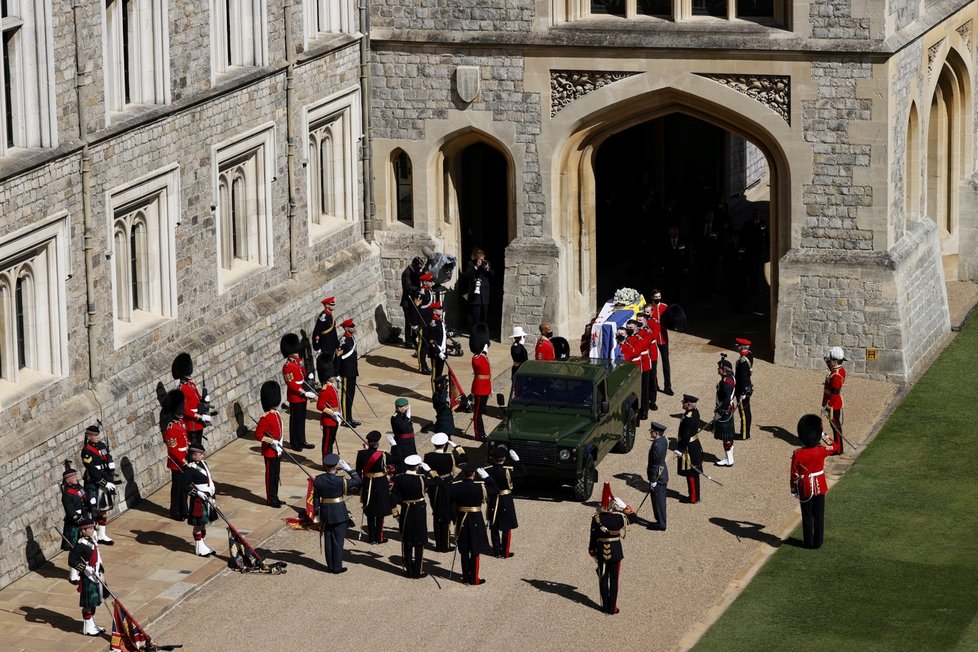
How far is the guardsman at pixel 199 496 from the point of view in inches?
941

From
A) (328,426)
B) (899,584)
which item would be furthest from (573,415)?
(899,584)

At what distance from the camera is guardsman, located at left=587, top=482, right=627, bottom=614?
72.7 ft

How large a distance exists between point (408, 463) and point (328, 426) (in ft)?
11.8

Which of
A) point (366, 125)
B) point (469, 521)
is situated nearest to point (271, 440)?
point (469, 521)

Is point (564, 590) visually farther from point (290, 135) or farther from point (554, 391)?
point (290, 135)

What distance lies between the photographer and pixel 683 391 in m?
30.8

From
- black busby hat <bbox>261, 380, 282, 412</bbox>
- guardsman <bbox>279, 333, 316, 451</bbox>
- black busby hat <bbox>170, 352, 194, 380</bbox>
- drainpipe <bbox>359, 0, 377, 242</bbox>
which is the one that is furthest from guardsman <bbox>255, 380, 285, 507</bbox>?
drainpipe <bbox>359, 0, 377, 242</bbox>

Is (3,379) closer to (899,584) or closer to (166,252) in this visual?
(166,252)

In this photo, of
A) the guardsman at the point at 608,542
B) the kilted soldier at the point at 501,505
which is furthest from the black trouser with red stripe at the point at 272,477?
the guardsman at the point at 608,542

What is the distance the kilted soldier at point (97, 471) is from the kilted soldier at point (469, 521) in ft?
13.9

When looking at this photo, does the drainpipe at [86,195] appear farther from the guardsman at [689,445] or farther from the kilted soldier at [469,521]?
the guardsman at [689,445]

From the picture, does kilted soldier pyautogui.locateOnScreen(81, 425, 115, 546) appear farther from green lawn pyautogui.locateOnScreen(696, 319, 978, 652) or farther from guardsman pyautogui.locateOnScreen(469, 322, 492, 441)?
green lawn pyautogui.locateOnScreen(696, 319, 978, 652)

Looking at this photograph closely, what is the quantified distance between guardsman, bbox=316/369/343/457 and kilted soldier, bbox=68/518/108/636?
549 cm

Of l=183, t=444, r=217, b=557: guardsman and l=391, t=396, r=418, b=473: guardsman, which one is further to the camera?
l=391, t=396, r=418, b=473: guardsman
